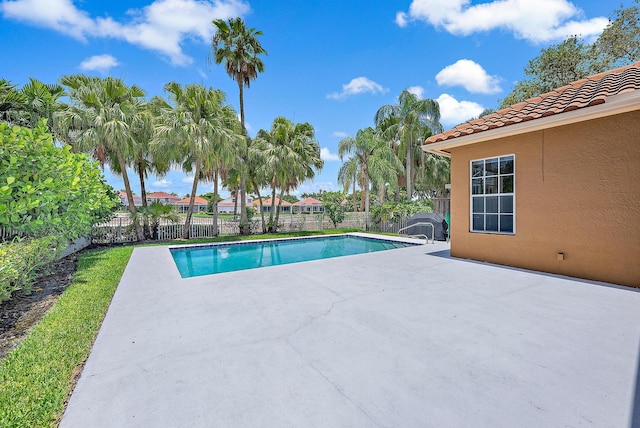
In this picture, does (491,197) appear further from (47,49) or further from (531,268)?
(47,49)

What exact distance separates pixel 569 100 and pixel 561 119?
2.68 ft

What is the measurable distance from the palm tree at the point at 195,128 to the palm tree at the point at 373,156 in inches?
362

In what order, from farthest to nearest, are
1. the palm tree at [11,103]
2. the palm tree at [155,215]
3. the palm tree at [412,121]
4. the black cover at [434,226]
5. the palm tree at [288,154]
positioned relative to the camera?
the palm tree at [412,121], the palm tree at [288,154], the palm tree at [155,215], the black cover at [434,226], the palm tree at [11,103]

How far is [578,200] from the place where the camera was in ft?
19.1

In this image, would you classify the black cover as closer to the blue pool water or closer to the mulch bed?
the blue pool water

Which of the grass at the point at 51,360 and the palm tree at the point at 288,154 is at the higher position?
the palm tree at the point at 288,154

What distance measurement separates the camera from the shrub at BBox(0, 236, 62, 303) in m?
4.16

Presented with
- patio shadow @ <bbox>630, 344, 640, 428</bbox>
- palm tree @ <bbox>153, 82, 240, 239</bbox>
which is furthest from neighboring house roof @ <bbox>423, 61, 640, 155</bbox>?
palm tree @ <bbox>153, 82, 240, 239</bbox>

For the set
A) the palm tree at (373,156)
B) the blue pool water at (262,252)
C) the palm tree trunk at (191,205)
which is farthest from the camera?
the palm tree at (373,156)

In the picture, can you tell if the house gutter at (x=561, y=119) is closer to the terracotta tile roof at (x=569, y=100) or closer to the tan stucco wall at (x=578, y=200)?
the terracotta tile roof at (x=569, y=100)

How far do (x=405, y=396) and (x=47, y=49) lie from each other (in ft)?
53.8

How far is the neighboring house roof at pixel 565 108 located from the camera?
5.12m

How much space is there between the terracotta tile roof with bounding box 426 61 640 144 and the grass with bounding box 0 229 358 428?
27.9 ft

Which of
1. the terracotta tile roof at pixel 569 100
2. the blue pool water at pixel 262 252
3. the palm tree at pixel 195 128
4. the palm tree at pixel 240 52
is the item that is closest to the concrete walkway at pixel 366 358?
the terracotta tile roof at pixel 569 100
